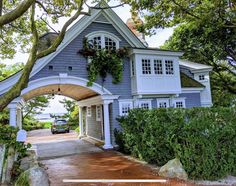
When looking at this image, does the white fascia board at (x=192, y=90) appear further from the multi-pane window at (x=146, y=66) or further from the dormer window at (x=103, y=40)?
the dormer window at (x=103, y=40)

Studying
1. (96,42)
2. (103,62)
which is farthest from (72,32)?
(103,62)

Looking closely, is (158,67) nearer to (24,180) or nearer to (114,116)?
(114,116)

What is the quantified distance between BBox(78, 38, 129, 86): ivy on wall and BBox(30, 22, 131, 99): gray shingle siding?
29 centimetres

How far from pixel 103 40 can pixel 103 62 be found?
166cm

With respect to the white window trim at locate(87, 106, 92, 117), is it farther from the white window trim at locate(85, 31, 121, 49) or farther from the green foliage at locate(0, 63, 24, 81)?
the green foliage at locate(0, 63, 24, 81)

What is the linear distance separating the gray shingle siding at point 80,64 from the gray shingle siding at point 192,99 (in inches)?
194

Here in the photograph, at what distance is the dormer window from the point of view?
581 inches

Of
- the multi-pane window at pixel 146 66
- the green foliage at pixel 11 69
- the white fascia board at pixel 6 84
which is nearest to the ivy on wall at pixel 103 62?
the multi-pane window at pixel 146 66

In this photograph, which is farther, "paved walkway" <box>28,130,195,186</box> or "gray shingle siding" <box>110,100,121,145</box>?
"gray shingle siding" <box>110,100,121,145</box>

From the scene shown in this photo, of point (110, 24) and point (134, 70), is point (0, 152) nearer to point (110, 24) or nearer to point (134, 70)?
point (134, 70)

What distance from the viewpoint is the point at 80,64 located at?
14.2m

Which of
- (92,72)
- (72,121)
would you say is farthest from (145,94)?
(72,121)

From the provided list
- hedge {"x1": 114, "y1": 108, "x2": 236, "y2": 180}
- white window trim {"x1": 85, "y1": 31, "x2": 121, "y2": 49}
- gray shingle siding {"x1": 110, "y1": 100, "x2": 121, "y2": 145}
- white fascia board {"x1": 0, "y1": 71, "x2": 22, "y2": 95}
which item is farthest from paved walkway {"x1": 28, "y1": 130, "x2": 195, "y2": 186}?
white window trim {"x1": 85, "y1": 31, "x2": 121, "y2": 49}

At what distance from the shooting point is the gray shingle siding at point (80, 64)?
1345cm
